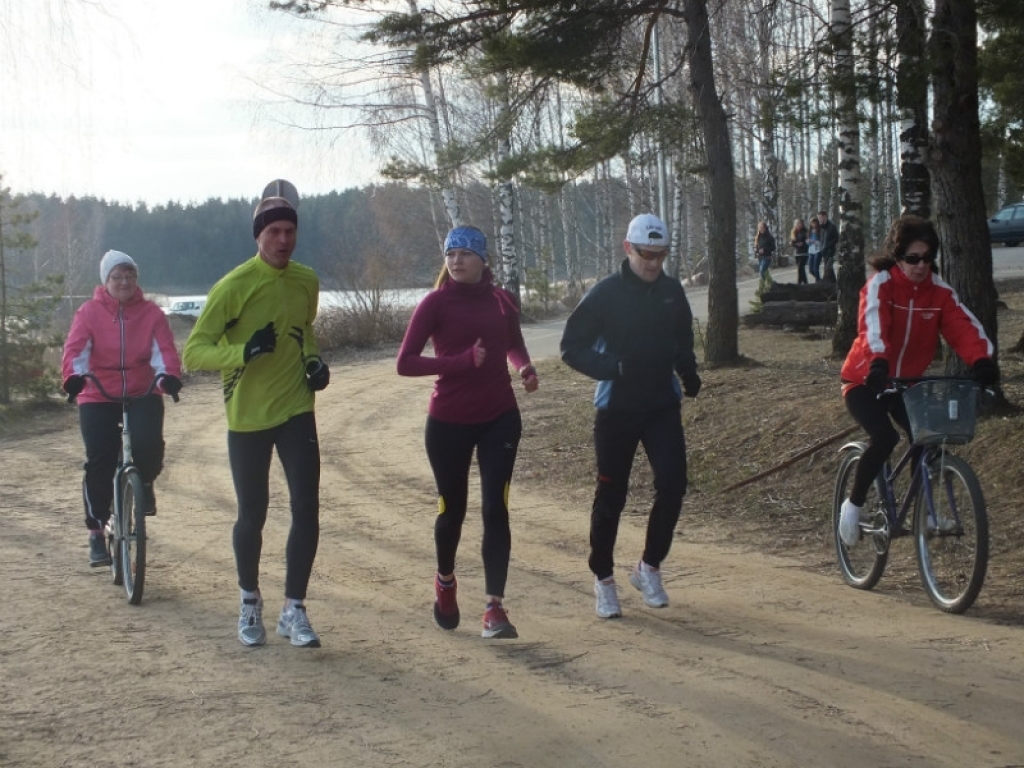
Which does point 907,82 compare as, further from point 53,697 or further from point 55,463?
point 55,463

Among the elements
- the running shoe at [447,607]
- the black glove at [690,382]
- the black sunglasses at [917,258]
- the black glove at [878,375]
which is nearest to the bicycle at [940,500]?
the black glove at [878,375]

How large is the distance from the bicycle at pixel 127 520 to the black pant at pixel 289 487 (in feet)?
3.71

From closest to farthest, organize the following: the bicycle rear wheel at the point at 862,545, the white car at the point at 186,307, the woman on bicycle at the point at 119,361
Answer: the bicycle rear wheel at the point at 862,545 < the woman on bicycle at the point at 119,361 < the white car at the point at 186,307

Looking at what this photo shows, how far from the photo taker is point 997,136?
49.2 feet

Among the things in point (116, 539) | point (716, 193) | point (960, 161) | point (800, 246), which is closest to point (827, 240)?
point (800, 246)

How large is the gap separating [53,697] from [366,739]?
147 centimetres

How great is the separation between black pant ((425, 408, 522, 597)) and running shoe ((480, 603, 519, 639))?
0.07m

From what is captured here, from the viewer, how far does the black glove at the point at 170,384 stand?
7316 millimetres

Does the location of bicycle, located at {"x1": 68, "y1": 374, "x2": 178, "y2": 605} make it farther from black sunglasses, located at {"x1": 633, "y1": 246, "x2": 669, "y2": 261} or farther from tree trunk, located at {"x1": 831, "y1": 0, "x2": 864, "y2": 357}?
tree trunk, located at {"x1": 831, "y1": 0, "x2": 864, "y2": 357}

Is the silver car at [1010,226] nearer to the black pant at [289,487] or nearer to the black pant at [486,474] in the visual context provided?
the black pant at [486,474]

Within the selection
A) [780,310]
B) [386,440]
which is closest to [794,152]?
[780,310]

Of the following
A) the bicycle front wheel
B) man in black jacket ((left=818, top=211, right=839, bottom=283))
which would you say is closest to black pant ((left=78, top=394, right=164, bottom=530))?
the bicycle front wheel

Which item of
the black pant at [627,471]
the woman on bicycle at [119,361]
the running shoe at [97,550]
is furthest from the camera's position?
the running shoe at [97,550]

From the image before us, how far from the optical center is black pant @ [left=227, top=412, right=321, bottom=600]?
586 centimetres
